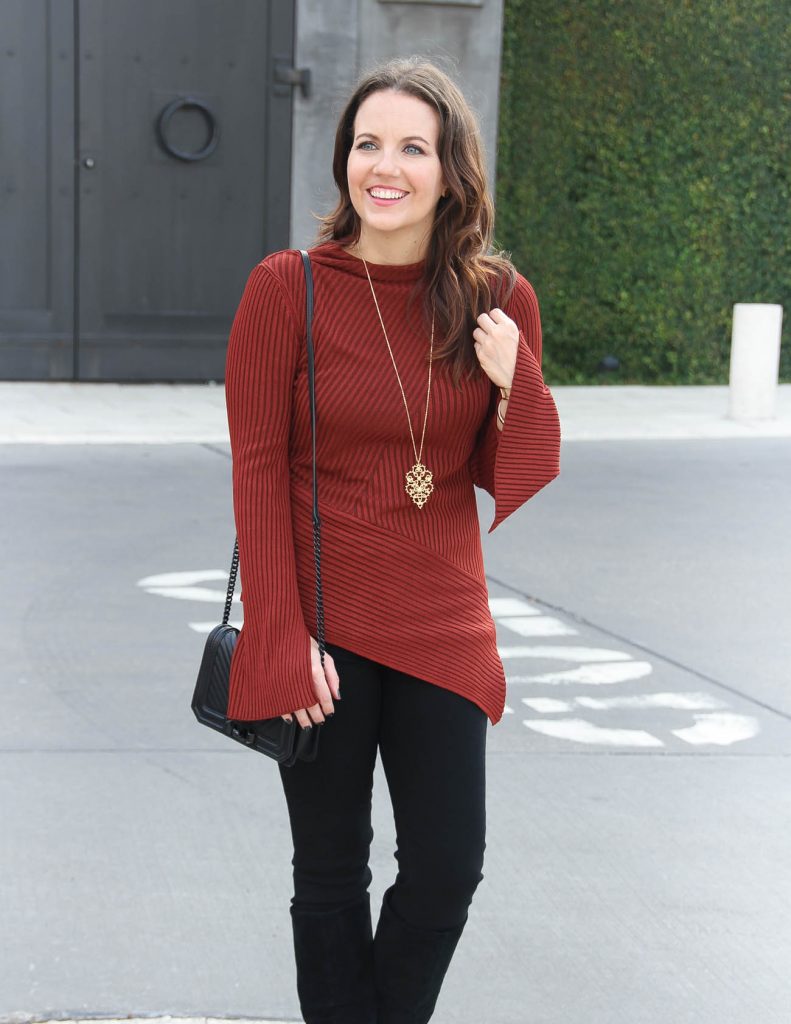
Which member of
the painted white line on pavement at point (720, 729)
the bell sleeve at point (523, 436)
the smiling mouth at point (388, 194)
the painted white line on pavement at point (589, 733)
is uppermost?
the smiling mouth at point (388, 194)

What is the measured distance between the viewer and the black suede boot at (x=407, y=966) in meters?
2.59

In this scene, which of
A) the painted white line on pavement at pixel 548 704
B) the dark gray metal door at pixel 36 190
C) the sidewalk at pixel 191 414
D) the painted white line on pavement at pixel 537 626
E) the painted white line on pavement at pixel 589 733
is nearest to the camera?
the painted white line on pavement at pixel 589 733

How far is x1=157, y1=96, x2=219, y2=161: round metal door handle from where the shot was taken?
12.2 meters

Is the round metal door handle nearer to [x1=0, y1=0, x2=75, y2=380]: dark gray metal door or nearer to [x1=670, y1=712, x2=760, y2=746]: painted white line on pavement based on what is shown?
[x1=0, y1=0, x2=75, y2=380]: dark gray metal door

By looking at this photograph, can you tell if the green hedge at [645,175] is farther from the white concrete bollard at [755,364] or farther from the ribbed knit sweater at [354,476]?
the ribbed knit sweater at [354,476]

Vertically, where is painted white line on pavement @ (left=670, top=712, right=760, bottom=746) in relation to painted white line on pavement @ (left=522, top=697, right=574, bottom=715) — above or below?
above

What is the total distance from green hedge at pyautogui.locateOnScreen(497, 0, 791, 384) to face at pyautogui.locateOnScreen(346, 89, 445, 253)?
1083cm

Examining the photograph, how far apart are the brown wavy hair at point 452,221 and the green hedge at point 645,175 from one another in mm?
10747

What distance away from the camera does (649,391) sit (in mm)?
13375


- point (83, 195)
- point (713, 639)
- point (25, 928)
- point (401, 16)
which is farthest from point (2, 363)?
Result: point (25, 928)

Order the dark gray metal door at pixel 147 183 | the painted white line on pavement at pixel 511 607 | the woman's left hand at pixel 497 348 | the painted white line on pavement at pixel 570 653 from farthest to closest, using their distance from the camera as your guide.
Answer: the dark gray metal door at pixel 147 183 → the painted white line on pavement at pixel 511 607 → the painted white line on pavement at pixel 570 653 → the woman's left hand at pixel 497 348

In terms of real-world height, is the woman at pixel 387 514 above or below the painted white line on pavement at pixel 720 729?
above

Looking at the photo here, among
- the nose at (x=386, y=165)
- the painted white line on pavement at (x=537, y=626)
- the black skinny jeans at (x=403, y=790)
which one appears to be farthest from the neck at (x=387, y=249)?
the painted white line on pavement at (x=537, y=626)

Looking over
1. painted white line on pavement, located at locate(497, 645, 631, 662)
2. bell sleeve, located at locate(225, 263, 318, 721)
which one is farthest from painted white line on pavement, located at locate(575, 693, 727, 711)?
bell sleeve, located at locate(225, 263, 318, 721)
